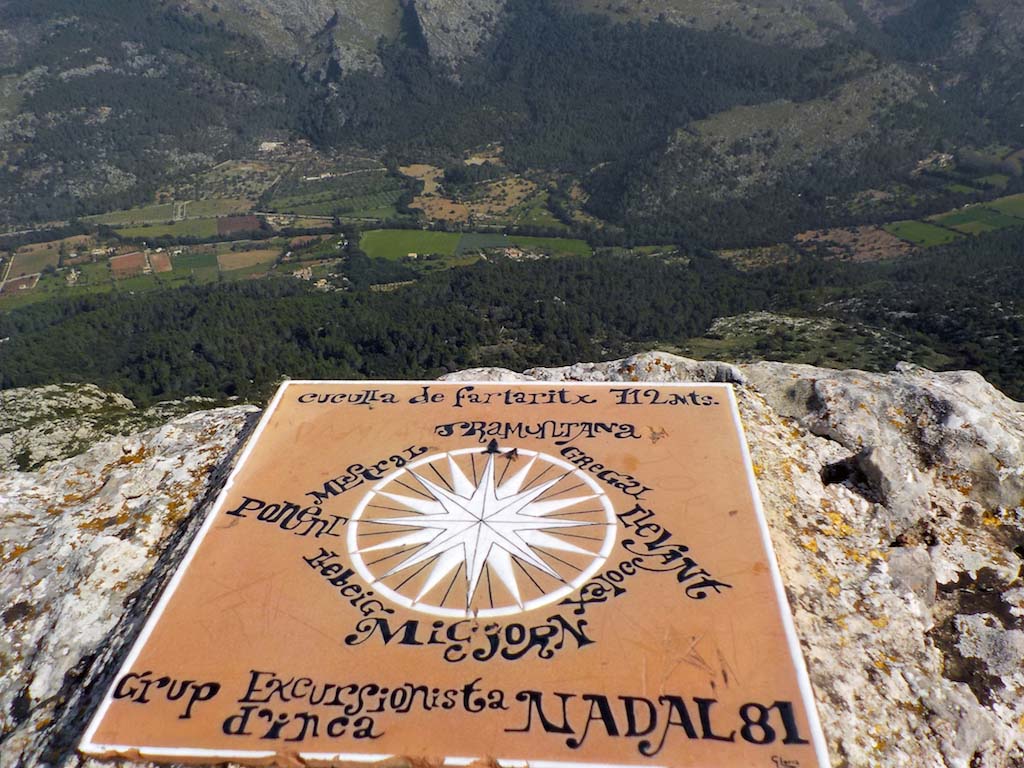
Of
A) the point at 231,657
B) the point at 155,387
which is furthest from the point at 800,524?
the point at 155,387

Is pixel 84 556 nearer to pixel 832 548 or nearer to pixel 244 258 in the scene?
pixel 832 548

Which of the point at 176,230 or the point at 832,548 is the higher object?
the point at 176,230

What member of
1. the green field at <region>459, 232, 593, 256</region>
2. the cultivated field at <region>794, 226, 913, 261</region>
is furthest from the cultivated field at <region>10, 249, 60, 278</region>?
the cultivated field at <region>794, 226, 913, 261</region>

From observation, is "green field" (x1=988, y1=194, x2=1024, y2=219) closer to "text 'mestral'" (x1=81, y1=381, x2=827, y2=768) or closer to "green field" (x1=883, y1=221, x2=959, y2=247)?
"green field" (x1=883, y1=221, x2=959, y2=247)

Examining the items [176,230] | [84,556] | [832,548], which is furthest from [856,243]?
[84,556]

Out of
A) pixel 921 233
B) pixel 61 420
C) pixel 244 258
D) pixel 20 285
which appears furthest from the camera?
pixel 244 258

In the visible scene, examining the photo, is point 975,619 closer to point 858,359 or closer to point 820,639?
point 820,639
